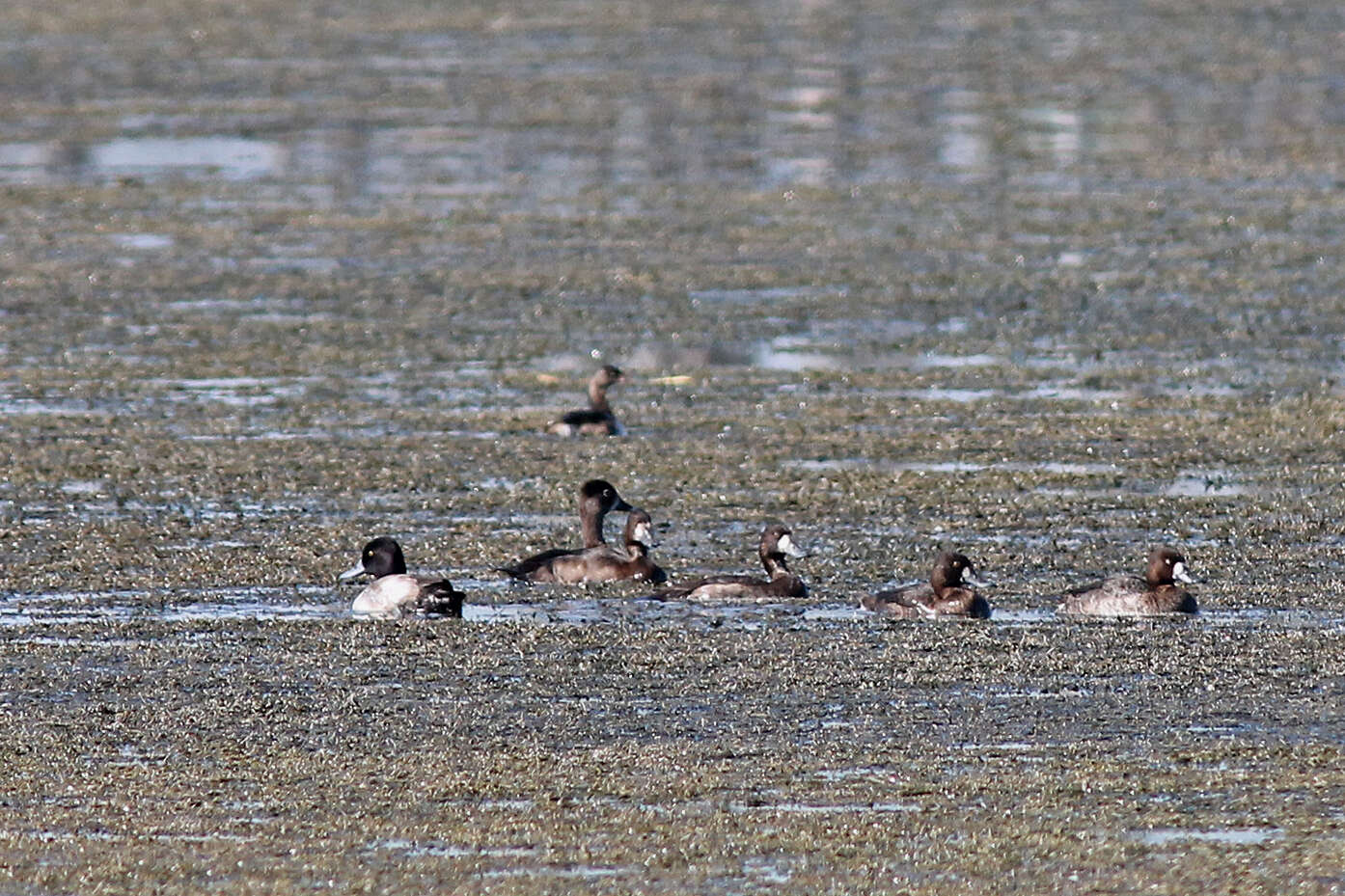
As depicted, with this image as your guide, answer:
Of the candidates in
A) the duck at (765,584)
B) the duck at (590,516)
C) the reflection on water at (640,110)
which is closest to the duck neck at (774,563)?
the duck at (765,584)

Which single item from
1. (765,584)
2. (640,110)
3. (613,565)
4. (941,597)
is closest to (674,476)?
(613,565)

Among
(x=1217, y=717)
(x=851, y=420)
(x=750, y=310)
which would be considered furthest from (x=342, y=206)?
(x=1217, y=717)

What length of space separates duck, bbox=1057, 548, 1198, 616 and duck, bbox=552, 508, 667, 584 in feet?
7.09

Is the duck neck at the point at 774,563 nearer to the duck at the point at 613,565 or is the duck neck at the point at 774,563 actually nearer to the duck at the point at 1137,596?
the duck at the point at 613,565

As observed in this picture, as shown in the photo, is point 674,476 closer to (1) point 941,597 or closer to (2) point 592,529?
(2) point 592,529

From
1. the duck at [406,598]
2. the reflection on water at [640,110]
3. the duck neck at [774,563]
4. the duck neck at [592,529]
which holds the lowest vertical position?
the reflection on water at [640,110]

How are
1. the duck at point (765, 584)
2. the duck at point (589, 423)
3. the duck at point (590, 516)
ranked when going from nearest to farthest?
the duck at point (765, 584) < the duck at point (590, 516) < the duck at point (589, 423)

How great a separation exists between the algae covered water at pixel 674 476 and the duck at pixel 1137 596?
0.62 ft

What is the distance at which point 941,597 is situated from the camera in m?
A: 11.1

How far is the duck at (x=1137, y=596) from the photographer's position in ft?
36.2

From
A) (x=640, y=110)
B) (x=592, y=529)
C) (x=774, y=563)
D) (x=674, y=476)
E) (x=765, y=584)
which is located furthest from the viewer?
(x=640, y=110)

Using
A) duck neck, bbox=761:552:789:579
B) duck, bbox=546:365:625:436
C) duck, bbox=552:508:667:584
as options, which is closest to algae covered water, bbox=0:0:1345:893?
duck, bbox=546:365:625:436

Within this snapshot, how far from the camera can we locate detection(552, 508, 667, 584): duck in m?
12.1

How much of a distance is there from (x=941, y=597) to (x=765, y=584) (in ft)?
3.04
